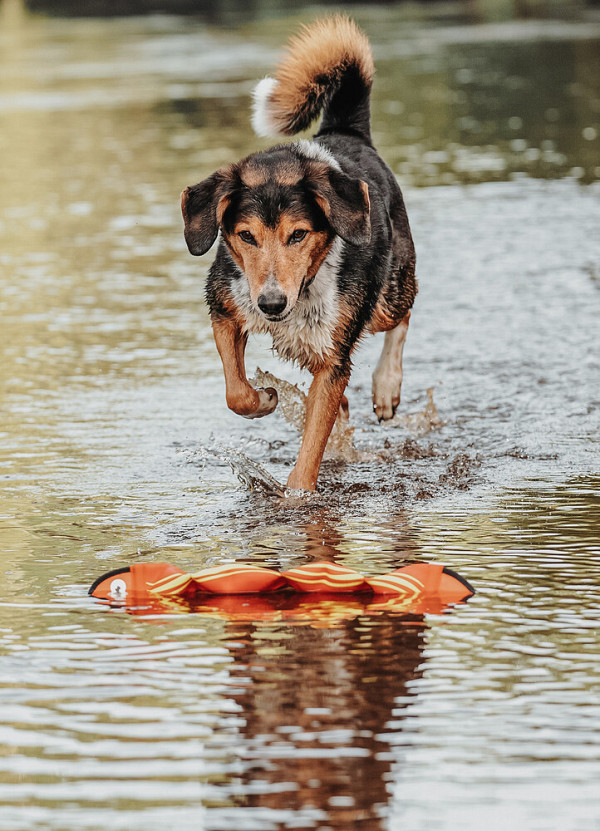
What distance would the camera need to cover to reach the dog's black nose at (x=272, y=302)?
5.11 meters

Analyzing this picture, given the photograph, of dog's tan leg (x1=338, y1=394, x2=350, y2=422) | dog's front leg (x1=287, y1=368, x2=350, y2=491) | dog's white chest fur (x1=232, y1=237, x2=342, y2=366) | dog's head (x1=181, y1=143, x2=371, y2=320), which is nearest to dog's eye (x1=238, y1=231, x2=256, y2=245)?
dog's head (x1=181, y1=143, x2=371, y2=320)

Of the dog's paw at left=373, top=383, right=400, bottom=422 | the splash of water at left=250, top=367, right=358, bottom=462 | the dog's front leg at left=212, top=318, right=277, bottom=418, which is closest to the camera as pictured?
the dog's front leg at left=212, top=318, right=277, bottom=418

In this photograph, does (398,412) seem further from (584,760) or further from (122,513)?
(584,760)

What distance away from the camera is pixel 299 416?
21.4ft

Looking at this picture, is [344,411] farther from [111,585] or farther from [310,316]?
[111,585]

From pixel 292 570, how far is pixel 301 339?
4.94 feet

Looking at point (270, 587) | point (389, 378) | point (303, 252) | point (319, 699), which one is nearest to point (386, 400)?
point (389, 378)

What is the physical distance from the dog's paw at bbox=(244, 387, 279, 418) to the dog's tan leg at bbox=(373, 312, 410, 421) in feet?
2.29

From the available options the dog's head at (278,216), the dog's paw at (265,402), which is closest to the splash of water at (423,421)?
the dog's paw at (265,402)

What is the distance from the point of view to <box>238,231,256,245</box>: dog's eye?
5328 mm

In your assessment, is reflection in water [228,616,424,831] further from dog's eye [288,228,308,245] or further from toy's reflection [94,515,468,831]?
dog's eye [288,228,308,245]

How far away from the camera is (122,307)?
360 inches

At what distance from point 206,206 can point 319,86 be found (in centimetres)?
153

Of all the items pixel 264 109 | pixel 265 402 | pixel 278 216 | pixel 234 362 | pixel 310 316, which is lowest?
pixel 265 402
